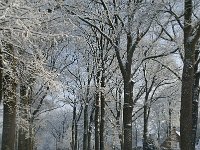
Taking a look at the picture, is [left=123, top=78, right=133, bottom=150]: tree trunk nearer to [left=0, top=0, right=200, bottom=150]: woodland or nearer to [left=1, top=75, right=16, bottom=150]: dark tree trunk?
[left=0, top=0, right=200, bottom=150]: woodland

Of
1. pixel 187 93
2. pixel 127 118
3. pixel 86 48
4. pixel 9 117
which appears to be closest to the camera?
pixel 187 93

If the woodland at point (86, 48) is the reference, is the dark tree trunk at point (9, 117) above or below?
below

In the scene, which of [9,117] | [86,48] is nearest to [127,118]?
[9,117]

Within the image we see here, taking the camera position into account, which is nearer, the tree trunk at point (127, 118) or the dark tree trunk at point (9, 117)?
the dark tree trunk at point (9, 117)

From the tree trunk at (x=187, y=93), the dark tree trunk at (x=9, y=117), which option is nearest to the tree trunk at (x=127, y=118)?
the tree trunk at (x=187, y=93)

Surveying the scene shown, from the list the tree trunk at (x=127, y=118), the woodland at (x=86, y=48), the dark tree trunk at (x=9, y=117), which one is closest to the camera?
the woodland at (x=86, y=48)

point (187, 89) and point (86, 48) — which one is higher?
point (86, 48)

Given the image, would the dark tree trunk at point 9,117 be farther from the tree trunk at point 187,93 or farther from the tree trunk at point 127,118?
the tree trunk at point 187,93

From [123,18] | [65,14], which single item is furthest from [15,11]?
[123,18]

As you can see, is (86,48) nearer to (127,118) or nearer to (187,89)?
(127,118)

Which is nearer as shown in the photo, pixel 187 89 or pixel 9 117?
pixel 187 89

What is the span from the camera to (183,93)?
13523 mm

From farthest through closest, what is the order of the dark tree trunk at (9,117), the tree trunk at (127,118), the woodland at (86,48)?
the tree trunk at (127,118) < the dark tree trunk at (9,117) < the woodland at (86,48)

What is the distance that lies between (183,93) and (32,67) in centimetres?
554
